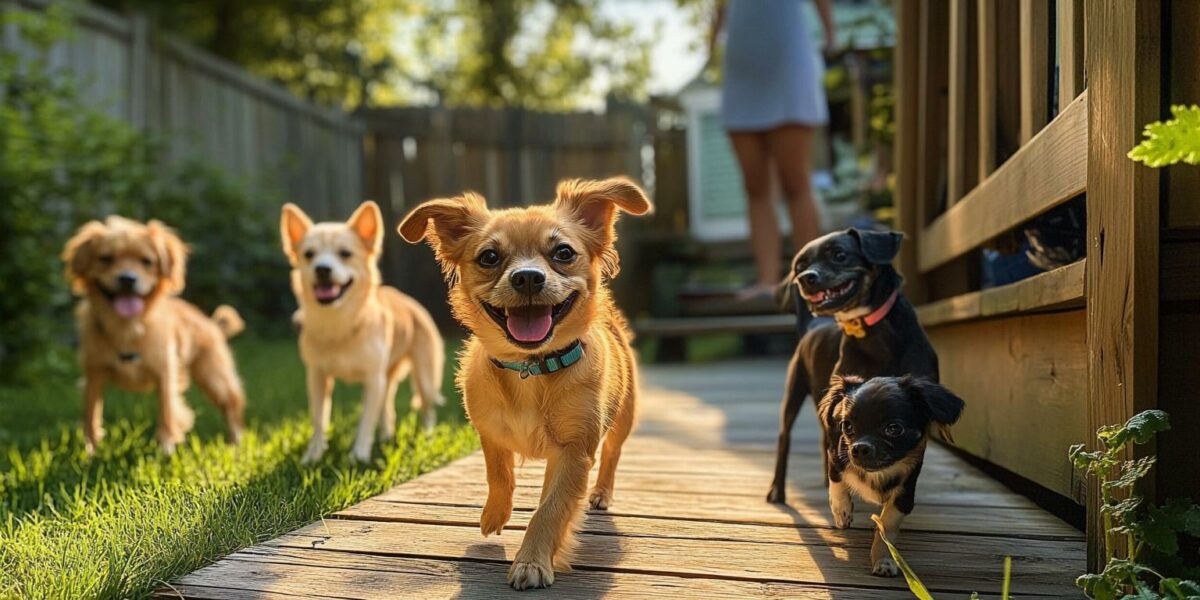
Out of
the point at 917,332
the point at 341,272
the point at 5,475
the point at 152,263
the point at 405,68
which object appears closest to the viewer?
the point at 917,332

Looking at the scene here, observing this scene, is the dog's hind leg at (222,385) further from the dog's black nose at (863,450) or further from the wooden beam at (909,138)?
the dog's black nose at (863,450)

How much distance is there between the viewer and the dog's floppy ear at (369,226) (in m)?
4.87

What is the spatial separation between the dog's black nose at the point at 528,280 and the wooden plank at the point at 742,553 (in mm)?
693

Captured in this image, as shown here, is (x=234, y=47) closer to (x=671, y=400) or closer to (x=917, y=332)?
(x=671, y=400)

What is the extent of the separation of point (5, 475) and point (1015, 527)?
3453 mm

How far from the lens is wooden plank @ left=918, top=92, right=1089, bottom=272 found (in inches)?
91.8

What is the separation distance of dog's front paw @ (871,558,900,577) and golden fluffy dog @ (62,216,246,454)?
3.39m

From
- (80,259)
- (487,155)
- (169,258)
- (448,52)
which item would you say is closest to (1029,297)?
(169,258)

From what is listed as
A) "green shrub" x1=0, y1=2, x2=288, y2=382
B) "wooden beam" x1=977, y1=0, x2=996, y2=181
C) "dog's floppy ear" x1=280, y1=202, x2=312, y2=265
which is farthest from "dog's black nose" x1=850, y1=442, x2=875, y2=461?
"green shrub" x1=0, y1=2, x2=288, y2=382

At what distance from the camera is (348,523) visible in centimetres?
291

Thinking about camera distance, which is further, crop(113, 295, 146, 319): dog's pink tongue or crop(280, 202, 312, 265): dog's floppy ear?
crop(113, 295, 146, 319): dog's pink tongue

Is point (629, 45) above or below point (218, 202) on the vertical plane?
above

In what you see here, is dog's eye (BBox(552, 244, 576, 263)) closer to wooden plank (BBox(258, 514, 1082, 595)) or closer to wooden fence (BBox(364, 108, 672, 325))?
wooden plank (BBox(258, 514, 1082, 595))

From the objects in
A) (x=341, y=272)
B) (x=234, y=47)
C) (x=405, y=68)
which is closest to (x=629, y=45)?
(x=405, y=68)
